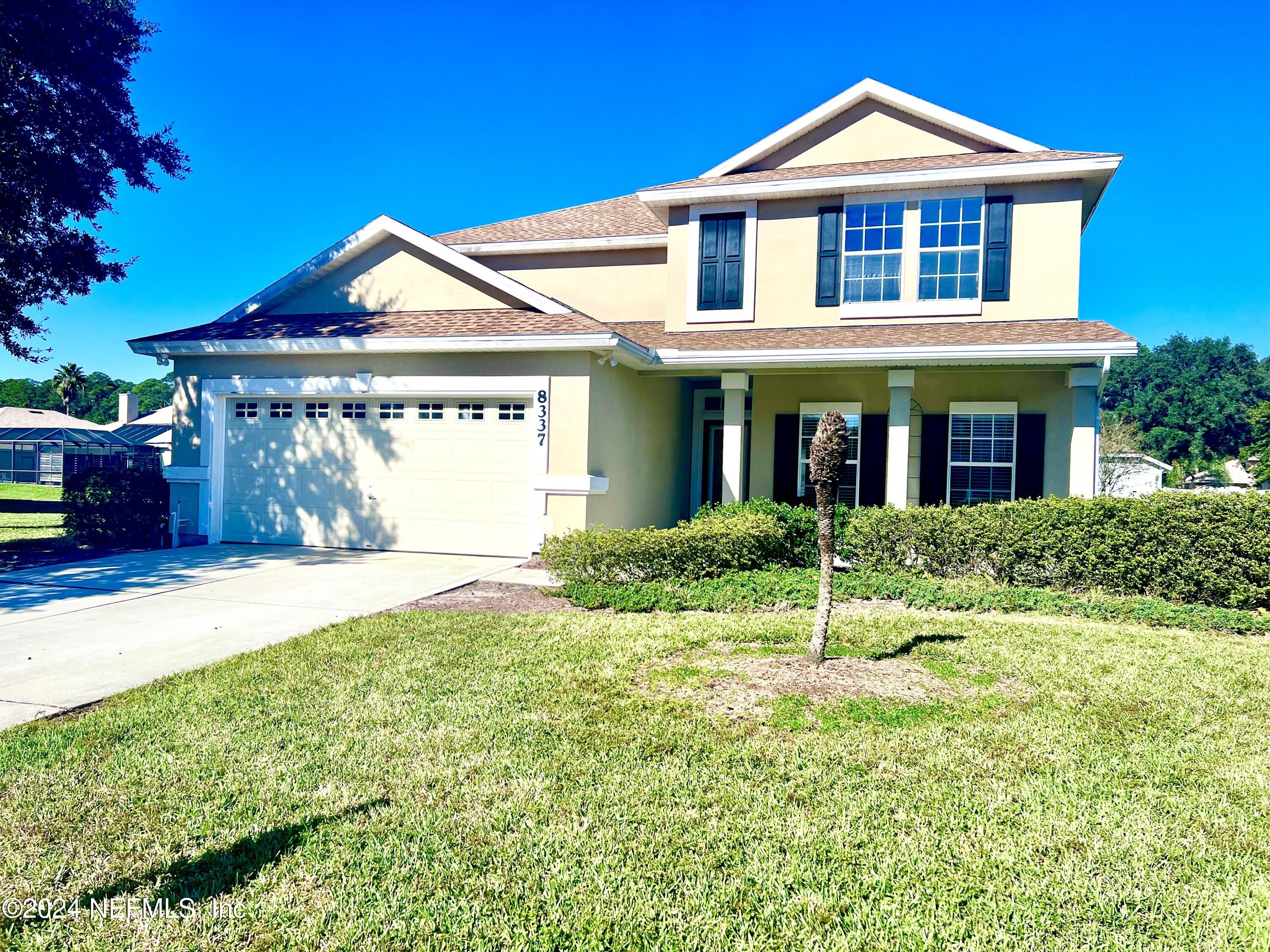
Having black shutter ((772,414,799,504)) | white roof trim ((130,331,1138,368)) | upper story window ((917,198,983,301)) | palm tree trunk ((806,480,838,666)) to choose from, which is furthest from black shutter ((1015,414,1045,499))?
palm tree trunk ((806,480,838,666))

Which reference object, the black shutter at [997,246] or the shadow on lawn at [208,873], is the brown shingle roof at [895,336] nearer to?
the black shutter at [997,246]

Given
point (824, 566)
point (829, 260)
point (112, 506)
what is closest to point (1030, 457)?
point (829, 260)

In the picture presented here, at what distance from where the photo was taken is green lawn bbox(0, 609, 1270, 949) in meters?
2.79

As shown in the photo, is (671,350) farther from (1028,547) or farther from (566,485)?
(1028,547)

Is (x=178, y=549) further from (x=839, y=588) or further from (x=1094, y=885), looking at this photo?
(x=1094, y=885)

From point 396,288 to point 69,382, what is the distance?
63.2 meters

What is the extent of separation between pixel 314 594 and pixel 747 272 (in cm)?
892

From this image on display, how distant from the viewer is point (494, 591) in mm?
9094

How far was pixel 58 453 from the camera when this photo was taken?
39031 mm

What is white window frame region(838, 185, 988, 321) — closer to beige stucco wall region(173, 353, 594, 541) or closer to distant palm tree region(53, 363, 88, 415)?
beige stucco wall region(173, 353, 594, 541)

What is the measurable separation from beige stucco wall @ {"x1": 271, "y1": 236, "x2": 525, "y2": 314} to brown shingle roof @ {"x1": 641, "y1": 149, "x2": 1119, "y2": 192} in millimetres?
3688

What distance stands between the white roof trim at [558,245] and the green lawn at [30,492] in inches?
666

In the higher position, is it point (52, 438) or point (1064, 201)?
point (1064, 201)

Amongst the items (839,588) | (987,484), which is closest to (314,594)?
(839,588)
